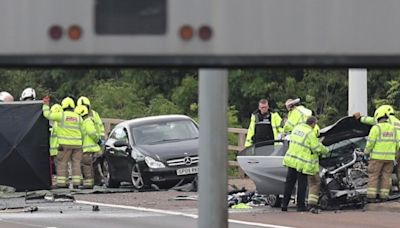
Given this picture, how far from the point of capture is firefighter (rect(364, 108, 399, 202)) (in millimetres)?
17469

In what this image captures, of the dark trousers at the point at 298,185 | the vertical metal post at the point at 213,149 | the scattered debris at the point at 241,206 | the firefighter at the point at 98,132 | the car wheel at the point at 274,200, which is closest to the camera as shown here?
the vertical metal post at the point at 213,149

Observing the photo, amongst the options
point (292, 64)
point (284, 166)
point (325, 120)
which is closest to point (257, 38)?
point (292, 64)

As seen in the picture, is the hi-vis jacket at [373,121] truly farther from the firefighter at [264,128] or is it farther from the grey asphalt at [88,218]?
the grey asphalt at [88,218]

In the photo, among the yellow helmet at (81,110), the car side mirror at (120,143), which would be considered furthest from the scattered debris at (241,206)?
the yellow helmet at (81,110)

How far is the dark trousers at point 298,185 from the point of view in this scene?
1712 centimetres

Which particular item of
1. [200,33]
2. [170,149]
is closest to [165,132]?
[170,149]

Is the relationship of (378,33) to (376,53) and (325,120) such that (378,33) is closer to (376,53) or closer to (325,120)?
(376,53)

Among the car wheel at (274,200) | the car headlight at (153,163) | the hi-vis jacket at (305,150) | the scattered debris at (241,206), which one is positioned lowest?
the scattered debris at (241,206)

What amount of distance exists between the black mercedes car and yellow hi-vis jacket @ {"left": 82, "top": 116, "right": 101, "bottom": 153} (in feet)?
0.93

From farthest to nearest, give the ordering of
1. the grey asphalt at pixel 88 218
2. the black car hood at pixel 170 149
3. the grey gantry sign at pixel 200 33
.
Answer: the black car hood at pixel 170 149 < the grey asphalt at pixel 88 218 < the grey gantry sign at pixel 200 33

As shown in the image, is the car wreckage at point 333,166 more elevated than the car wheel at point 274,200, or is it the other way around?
the car wreckage at point 333,166

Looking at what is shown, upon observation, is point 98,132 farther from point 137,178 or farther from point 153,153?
point 153,153

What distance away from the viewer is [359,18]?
12.6ft

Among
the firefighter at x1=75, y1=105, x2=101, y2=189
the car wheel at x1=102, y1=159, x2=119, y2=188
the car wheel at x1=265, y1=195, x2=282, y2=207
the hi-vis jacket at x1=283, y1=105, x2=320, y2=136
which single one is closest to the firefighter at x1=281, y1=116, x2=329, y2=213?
the car wheel at x1=265, y1=195, x2=282, y2=207
